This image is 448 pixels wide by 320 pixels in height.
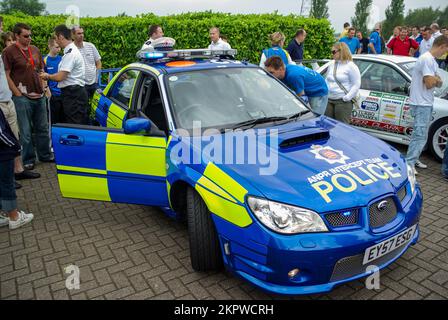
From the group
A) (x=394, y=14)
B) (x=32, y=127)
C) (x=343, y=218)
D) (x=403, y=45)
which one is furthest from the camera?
(x=394, y=14)

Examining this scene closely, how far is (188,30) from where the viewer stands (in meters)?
10.2

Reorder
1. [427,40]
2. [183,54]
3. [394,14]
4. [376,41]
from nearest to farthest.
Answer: [183,54], [427,40], [376,41], [394,14]

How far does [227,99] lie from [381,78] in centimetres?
373

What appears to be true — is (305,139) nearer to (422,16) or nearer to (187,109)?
(187,109)

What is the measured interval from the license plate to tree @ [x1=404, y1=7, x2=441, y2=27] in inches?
3294

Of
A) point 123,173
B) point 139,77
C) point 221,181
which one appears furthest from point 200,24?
point 221,181

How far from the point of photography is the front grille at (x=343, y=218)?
2576 mm

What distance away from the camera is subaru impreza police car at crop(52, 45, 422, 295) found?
256 cm

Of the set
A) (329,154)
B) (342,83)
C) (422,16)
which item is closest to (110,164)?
(329,154)

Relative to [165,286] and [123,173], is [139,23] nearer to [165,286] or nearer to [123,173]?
[123,173]

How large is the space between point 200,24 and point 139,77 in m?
6.56

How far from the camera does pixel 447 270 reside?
3.27 metres

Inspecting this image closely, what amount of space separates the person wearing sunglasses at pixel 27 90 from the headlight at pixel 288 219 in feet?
14.5

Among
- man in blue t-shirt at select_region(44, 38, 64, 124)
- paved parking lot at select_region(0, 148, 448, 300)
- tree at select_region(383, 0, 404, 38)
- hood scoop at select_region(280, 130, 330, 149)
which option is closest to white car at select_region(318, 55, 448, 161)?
paved parking lot at select_region(0, 148, 448, 300)
